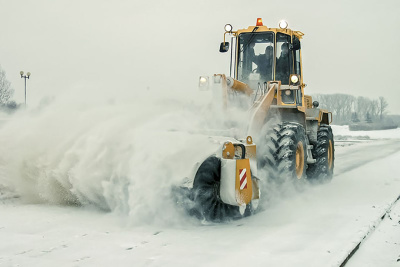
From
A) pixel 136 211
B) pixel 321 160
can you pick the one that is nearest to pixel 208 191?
pixel 136 211

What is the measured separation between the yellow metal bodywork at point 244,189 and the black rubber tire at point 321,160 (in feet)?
14.9

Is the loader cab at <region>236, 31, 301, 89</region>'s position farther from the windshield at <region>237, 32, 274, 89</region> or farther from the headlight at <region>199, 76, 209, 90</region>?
the headlight at <region>199, 76, 209, 90</region>

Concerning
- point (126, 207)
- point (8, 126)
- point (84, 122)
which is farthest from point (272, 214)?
point (8, 126)

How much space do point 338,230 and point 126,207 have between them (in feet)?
9.25

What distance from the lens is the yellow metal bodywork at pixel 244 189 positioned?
5.61m

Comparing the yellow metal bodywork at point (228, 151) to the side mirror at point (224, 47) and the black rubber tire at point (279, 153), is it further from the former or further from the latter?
the side mirror at point (224, 47)

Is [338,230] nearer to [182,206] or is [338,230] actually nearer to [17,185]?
[182,206]

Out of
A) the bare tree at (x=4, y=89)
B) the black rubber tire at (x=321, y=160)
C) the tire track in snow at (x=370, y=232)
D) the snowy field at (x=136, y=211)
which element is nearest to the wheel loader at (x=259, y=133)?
the black rubber tire at (x=321, y=160)

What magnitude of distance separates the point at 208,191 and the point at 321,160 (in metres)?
5.07

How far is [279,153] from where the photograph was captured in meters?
7.30

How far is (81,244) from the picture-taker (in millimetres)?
4773

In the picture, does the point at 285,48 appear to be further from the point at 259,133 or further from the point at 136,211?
the point at 136,211

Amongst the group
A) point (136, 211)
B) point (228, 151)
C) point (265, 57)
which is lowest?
point (136, 211)

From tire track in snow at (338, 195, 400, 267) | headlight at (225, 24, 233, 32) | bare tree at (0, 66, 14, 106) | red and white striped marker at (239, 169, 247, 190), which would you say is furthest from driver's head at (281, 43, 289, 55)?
bare tree at (0, 66, 14, 106)
